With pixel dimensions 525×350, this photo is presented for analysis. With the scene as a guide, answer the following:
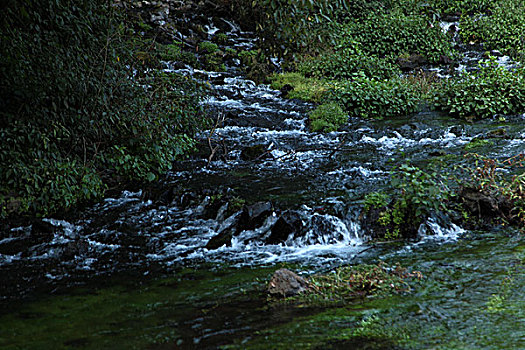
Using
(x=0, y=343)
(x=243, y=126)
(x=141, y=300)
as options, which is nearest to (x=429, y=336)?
(x=141, y=300)

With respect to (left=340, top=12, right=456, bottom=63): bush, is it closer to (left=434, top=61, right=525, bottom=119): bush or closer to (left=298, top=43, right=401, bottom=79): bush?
(left=298, top=43, right=401, bottom=79): bush

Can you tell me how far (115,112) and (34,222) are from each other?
9.81 ft

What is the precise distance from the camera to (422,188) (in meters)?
6.79

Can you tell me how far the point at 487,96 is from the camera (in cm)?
1436

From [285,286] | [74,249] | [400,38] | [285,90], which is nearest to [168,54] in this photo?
[285,90]

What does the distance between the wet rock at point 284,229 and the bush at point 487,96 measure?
9806 millimetres

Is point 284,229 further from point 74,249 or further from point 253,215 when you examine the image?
point 74,249

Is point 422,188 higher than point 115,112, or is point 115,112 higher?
point 115,112

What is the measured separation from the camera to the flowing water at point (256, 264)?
3.53 meters

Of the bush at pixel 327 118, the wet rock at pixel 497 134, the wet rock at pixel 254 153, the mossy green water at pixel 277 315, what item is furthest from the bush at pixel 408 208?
the bush at pixel 327 118

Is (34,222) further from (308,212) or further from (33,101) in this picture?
(308,212)

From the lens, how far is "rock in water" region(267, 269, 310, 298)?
4.41 metres

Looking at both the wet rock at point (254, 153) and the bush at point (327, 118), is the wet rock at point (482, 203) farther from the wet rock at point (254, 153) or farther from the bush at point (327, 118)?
the bush at point (327, 118)

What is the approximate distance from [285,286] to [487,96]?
13.1m
